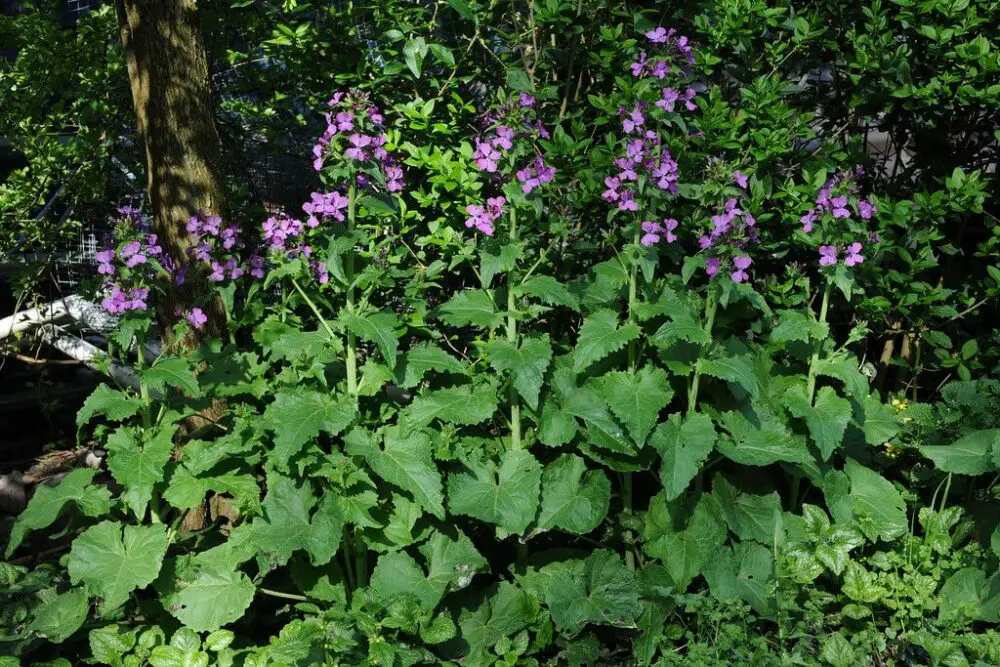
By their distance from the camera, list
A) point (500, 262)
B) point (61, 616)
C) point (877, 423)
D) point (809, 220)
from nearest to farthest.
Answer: point (61, 616) → point (500, 262) → point (809, 220) → point (877, 423)

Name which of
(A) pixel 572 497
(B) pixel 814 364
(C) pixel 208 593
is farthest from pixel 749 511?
(C) pixel 208 593

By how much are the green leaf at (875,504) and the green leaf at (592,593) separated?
84 cm

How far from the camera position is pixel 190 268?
3.25 meters

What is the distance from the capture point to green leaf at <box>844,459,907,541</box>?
314cm

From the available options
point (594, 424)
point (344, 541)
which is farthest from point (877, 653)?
point (344, 541)

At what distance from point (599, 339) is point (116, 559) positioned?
5.48 ft

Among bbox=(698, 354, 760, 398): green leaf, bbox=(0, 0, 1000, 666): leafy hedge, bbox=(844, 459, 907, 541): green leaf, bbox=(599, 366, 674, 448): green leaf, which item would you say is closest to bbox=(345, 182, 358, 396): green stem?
bbox=(0, 0, 1000, 666): leafy hedge

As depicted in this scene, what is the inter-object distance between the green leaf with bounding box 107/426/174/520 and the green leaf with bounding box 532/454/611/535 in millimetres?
1225

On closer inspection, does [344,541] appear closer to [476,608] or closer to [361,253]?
[476,608]

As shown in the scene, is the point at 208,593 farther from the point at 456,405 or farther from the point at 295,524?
the point at 456,405

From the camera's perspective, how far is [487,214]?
3.11 meters

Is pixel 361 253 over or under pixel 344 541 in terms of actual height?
over

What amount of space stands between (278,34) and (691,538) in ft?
8.44

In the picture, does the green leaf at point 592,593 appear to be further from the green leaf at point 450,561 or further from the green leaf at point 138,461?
the green leaf at point 138,461
